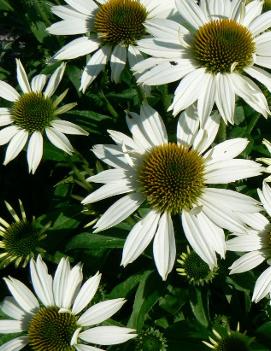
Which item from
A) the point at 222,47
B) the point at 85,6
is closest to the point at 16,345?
the point at 222,47

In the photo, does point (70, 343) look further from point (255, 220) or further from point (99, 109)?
point (99, 109)

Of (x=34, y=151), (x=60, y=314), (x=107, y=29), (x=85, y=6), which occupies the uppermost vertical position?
(x=85, y=6)

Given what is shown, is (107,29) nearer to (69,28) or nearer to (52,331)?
(69,28)

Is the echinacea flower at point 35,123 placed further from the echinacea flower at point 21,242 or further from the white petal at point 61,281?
the white petal at point 61,281

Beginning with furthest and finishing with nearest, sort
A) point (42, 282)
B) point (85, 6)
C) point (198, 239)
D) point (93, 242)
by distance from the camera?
point (85, 6)
point (93, 242)
point (42, 282)
point (198, 239)

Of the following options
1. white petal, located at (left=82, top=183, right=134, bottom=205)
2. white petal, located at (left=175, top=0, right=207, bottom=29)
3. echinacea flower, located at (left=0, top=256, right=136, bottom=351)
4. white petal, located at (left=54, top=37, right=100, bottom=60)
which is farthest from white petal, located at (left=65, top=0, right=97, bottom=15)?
echinacea flower, located at (left=0, top=256, right=136, bottom=351)

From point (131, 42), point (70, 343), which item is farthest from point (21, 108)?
point (70, 343)
